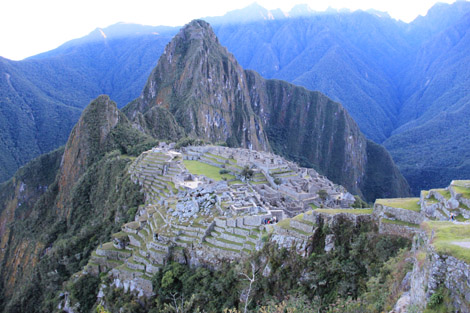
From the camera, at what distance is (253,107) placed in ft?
626

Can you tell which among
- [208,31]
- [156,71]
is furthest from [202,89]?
[208,31]

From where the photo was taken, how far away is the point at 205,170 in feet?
A: 159

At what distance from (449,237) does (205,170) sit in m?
39.6

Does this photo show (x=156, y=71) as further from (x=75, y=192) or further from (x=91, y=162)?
(x=75, y=192)

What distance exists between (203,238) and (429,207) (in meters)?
12.4

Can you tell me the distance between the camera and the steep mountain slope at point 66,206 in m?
41.3

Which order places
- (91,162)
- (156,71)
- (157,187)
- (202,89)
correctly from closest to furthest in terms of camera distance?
1. (157,187)
2. (91,162)
3. (202,89)
4. (156,71)

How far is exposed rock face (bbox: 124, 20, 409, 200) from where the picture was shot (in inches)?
4973

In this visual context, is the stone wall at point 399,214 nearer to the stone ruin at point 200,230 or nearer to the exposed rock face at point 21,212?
the stone ruin at point 200,230

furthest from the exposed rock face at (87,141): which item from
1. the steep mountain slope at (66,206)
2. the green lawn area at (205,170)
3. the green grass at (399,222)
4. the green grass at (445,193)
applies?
the green grass at (445,193)

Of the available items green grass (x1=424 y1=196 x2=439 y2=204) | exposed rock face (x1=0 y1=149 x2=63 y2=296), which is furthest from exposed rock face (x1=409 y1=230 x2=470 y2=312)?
exposed rock face (x1=0 y1=149 x2=63 y2=296)

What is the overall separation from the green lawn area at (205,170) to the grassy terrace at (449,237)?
106 feet

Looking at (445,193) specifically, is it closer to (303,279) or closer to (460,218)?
(460,218)

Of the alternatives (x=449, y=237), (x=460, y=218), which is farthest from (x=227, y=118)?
(x=449, y=237)
